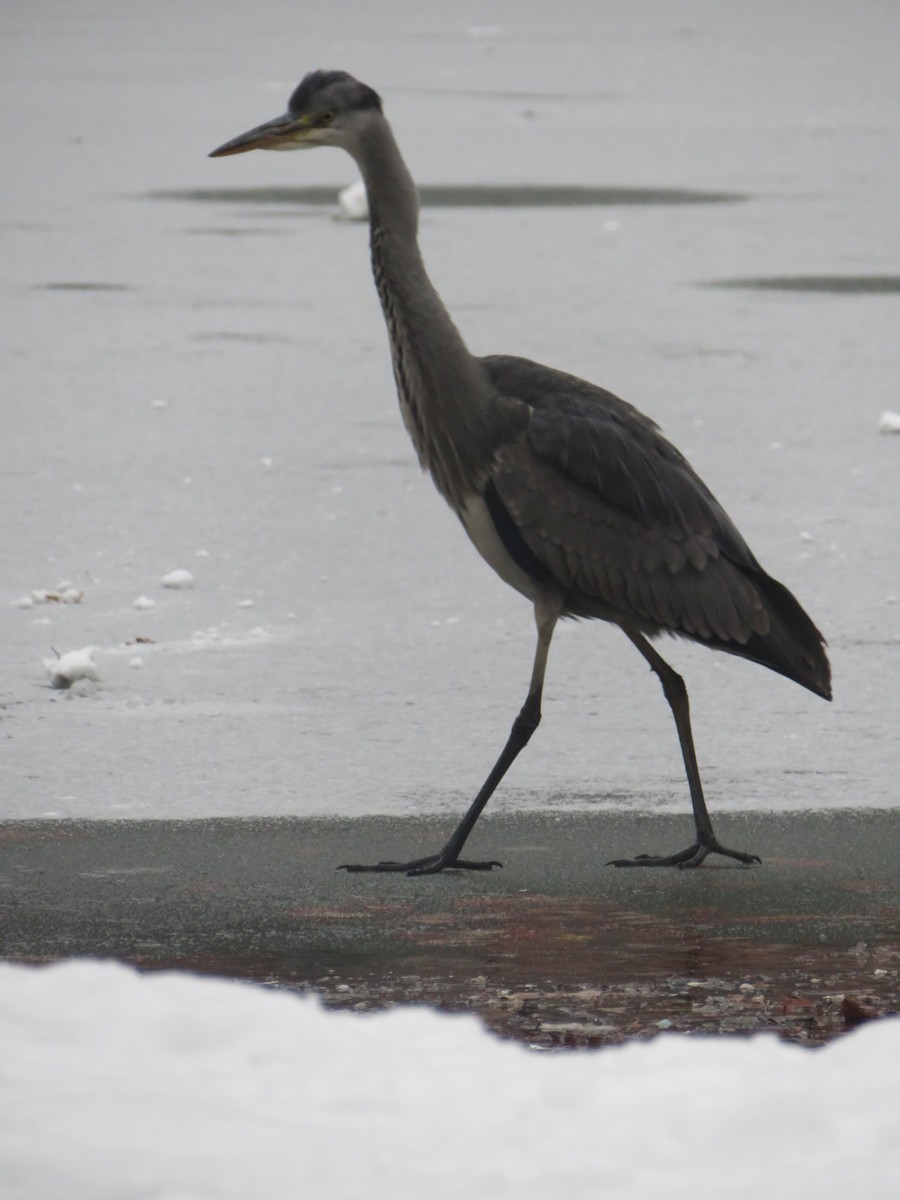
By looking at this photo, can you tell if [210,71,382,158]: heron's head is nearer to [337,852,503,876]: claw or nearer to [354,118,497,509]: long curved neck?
[354,118,497,509]: long curved neck

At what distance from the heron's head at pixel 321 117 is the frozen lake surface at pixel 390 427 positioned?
4.78 ft

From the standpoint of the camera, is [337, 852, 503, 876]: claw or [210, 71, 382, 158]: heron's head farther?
[210, 71, 382, 158]: heron's head

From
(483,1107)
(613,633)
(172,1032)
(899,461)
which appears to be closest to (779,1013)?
(483,1107)

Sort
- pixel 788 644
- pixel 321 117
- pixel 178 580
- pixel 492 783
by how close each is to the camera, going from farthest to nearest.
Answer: pixel 178 580 < pixel 321 117 < pixel 788 644 < pixel 492 783

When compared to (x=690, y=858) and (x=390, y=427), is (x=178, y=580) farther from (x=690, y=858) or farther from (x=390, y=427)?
(x=690, y=858)

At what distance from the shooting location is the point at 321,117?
5867 millimetres

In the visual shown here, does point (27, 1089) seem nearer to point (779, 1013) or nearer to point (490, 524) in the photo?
point (779, 1013)

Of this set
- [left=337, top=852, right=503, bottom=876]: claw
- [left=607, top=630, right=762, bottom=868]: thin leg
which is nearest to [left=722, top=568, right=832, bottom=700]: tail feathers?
[left=607, top=630, right=762, bottom=868]: thin leg

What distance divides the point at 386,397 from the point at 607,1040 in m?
6.90

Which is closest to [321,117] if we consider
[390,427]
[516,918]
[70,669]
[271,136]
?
[271,136]

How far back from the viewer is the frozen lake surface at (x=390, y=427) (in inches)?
241

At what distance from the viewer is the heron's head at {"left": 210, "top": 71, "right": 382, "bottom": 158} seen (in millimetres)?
5809

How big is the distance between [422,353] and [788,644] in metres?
1.06

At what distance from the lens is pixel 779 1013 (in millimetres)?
4180
